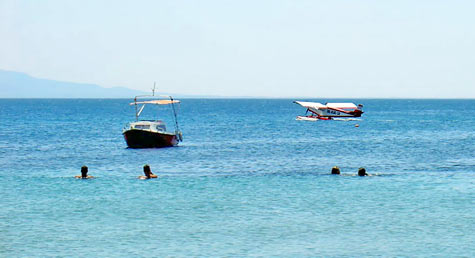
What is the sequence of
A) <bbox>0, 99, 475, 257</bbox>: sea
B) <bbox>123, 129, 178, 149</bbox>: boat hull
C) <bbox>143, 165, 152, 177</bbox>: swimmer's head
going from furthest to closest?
1. <bbox>123, 129, 178, 149</bbox>: boat hull
2. <bbox>143, 165, 152, 177</bbox>: swimmer's head
3. <bbox>0, 99, 475, 257</bbox>: sea

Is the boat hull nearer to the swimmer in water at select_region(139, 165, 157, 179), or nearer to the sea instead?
the sea

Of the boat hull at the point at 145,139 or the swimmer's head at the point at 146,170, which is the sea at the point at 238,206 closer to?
the swimmer's head at the point at 146,170

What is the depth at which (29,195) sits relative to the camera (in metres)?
43.9

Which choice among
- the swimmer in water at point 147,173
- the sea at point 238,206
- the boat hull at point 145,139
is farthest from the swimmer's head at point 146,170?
the boat hull at point 145,139

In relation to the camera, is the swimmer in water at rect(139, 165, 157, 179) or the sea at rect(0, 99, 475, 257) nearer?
the sea at rect(0, 99, 475, 257)

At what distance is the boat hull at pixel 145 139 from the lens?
81125 millimetres

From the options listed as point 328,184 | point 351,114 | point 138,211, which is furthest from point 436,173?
point 351,114

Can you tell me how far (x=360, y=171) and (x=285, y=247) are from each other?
2476cm

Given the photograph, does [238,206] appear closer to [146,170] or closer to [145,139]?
[146,170]

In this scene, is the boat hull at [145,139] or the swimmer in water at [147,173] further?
the boat hull at [145,139]

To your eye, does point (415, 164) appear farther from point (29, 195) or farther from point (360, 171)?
point (29, 195)

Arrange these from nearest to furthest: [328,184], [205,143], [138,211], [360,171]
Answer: [138,211], [328,184], [360,171], [205,143]

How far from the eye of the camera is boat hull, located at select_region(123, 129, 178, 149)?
81125 millimetres

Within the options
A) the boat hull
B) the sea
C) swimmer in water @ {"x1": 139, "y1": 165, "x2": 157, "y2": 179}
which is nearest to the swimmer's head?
swimmer in water @ {"x1": 139, "y1": 165, "x2": 157, "y2": 179}
